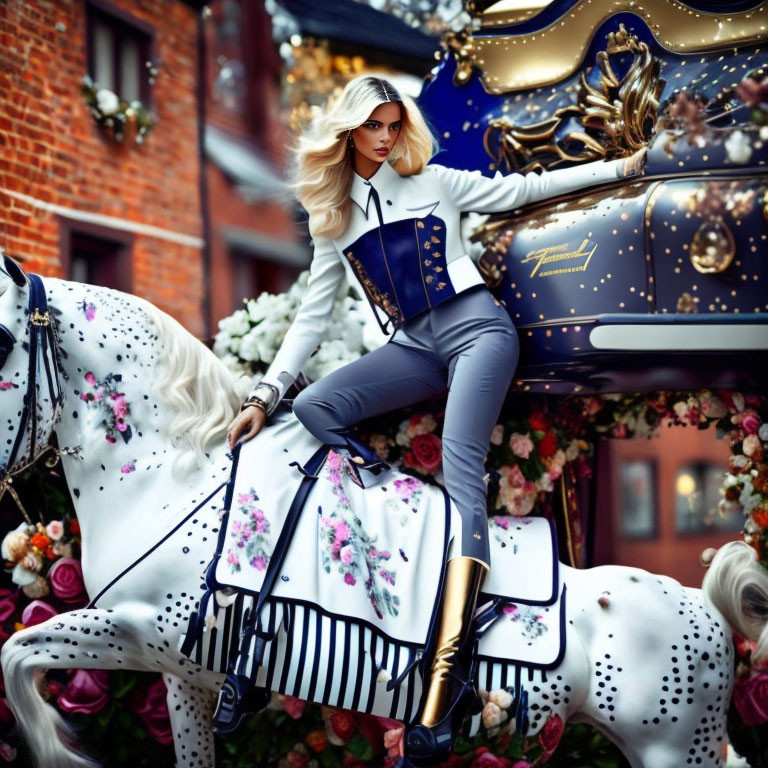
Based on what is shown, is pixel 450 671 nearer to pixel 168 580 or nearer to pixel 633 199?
pixel 168 580

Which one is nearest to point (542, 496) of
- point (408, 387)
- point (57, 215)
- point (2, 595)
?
point (408, 387)

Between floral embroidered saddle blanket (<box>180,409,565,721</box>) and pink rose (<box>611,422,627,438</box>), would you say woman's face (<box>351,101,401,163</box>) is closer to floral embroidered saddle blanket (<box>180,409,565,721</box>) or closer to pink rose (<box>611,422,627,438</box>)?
floral embroidered saddle blanket (<box>180,409,565,721</box>)

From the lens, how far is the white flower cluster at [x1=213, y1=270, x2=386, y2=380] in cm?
384

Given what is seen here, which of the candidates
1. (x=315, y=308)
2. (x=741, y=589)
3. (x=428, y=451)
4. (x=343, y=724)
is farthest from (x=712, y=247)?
(x=343, y=724)

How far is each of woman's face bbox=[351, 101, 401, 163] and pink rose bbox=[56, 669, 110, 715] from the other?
216 cm

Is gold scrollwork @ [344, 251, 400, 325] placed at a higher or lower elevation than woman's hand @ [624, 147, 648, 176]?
lower

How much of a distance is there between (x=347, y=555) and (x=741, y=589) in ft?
4.04

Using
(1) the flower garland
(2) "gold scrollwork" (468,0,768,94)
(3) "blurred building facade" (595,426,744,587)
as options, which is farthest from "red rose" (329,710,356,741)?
(3) "blurred building facade" (595,426,744,587)

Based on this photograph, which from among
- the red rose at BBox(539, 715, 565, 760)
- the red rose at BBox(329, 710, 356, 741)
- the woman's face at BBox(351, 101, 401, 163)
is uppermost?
the woman's face at BBox(351, 101, 401, 163)

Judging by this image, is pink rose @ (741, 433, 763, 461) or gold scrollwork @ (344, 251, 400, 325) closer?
pink rose @ (741, 433, 763, 461)

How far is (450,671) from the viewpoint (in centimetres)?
291

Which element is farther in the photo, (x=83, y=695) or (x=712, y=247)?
(x=83, y=695)

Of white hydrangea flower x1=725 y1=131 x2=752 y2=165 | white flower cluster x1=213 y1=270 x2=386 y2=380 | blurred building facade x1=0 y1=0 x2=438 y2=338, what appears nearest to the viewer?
white hydrangea flower x1=725 y1=131 x2=752 y2=165

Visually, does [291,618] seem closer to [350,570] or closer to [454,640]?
[350,570]
